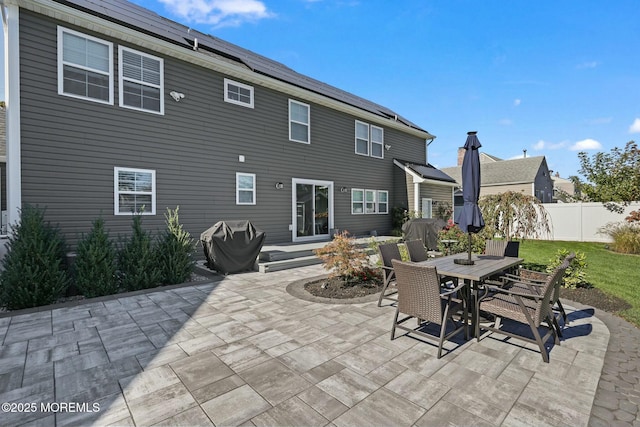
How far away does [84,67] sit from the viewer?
6984 millimetres

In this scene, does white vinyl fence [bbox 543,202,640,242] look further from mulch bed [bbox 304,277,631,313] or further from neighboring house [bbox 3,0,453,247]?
mulch bed [bbox 304,277,631,313]

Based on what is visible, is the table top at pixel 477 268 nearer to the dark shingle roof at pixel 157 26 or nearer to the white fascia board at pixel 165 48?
the white fascia board at pixel 165 48

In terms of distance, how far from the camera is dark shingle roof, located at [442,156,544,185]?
2412 centimetres

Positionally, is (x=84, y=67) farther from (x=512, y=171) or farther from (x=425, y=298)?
(x=512, y=171)

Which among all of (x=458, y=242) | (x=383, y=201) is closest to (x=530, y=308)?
(x=458, y=242)

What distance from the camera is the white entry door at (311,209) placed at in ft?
36.6

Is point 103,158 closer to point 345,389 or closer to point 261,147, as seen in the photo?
point 261,147

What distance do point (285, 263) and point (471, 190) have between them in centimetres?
511

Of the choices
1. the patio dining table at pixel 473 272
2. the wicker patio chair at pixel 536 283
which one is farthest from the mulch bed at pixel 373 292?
the patio dining table at pixel 473 272

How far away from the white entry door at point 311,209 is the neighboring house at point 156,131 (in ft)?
0.14

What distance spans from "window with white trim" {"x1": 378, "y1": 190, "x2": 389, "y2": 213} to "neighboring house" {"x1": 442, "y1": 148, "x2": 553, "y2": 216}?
12179 millimetres

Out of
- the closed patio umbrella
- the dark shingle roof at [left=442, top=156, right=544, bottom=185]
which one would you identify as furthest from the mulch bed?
the dark shingle roof at [left=442, top=156, right=544, bottom=185]

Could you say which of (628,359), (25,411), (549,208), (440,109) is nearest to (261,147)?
(25,411)

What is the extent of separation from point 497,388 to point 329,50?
42.4 feet
